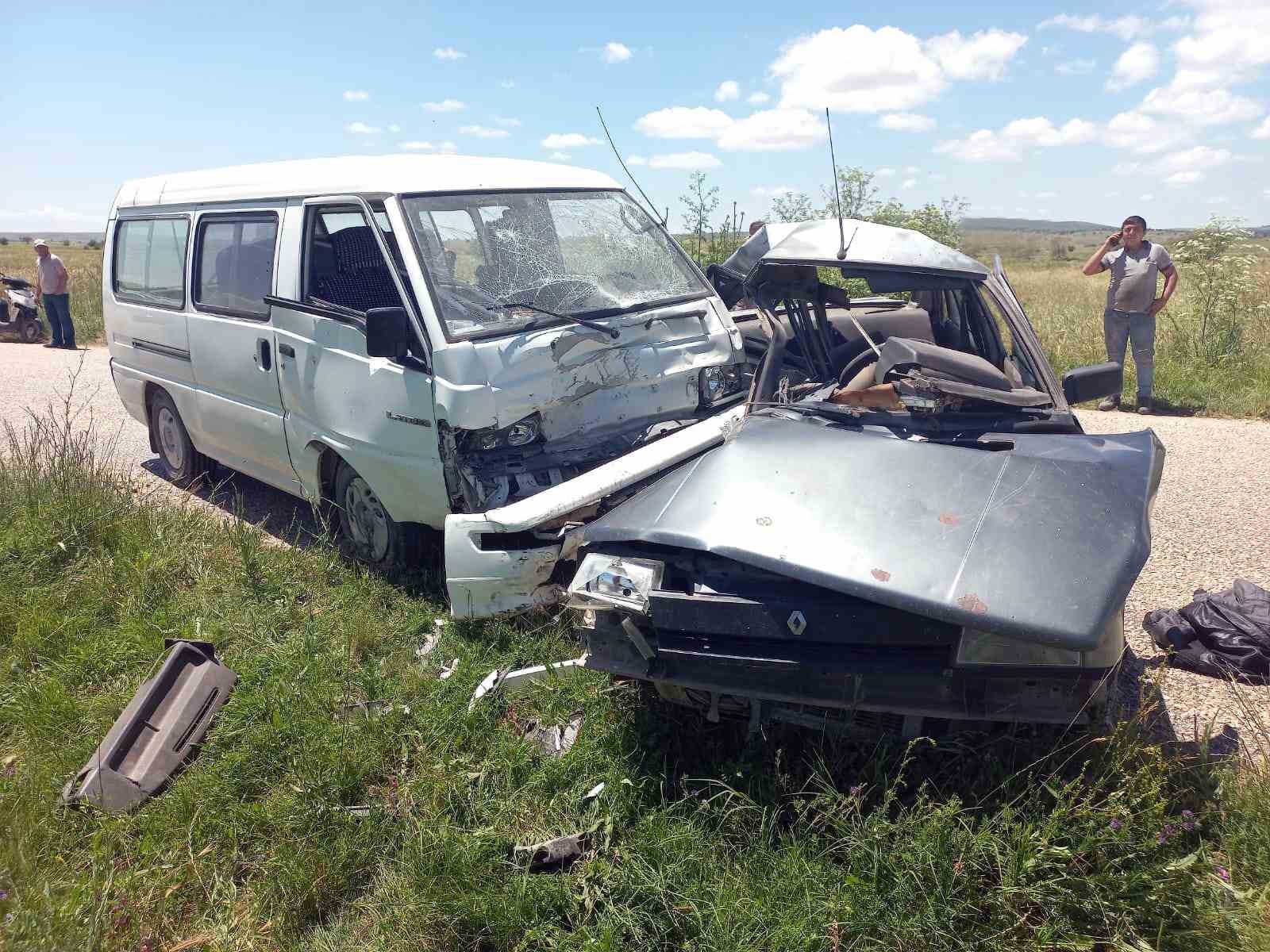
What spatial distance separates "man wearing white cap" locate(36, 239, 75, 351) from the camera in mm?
13133

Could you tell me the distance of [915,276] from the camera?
392 centimetres

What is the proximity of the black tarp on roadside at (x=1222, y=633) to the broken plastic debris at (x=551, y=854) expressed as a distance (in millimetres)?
2663

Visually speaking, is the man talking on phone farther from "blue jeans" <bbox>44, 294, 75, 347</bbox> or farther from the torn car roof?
"blue jeans" <bbox>44, 294, 75, 347</bbox>

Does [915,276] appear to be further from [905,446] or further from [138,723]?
[138,723]

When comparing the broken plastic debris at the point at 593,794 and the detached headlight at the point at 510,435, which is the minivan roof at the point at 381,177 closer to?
the detached headlight at the point at 510,435

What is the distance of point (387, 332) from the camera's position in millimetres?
4004

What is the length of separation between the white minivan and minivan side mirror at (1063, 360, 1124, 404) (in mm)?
1427

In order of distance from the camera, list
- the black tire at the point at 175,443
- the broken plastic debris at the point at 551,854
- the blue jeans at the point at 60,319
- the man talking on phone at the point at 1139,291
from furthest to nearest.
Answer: the blue jeans at the point at 60,319
the man talking on phone at the point at 1139,291
the black tire at the point at 175,443
the broken plastic debris at the point at 551,854

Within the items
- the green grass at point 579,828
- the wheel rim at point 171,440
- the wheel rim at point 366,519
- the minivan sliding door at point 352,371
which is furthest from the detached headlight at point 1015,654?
the wheel rim at point 171,440

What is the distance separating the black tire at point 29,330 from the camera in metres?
15.1

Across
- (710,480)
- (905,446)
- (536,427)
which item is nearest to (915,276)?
(905,446)

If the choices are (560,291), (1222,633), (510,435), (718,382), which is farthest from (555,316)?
(1222,633)

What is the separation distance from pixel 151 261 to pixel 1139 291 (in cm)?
860

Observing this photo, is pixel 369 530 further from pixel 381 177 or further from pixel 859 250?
pixel 859 250
